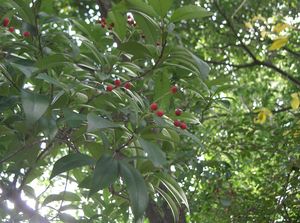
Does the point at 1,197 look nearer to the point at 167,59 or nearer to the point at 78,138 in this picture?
the point at 78,138

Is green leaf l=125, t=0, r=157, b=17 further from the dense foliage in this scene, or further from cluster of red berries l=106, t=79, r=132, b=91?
cluster of red berries l=106, t=79, r=132, b=91

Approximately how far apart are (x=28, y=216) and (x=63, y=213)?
0.17 metres

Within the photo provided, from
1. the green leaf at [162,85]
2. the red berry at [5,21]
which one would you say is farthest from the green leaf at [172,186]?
the red berry at [5,21]

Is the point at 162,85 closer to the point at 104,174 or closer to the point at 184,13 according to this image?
the point at 184,13

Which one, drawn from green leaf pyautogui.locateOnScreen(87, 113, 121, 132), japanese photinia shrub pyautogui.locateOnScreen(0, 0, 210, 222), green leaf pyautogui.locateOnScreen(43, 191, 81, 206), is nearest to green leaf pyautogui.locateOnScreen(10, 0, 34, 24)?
japanese photinia shrub pyautogui.locateOnScreen(0, 0, 210, 222)

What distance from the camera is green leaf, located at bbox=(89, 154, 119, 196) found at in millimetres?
1236

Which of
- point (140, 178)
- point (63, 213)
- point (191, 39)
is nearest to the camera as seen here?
point (140, 178)

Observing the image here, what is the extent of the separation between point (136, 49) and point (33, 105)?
40cm

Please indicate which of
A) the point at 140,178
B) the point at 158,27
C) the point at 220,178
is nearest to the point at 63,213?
the point at 140,178

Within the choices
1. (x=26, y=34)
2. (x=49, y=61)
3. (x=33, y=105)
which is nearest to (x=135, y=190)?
(x=33, y=105)

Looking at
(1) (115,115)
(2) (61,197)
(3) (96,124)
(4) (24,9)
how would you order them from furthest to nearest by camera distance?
(2) (61,197) < (1) (115,115) < (4) (24,9) < (3) (96,124)

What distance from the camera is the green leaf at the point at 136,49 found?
58.6 inches

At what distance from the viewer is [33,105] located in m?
1.25

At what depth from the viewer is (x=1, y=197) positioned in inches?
67.7
